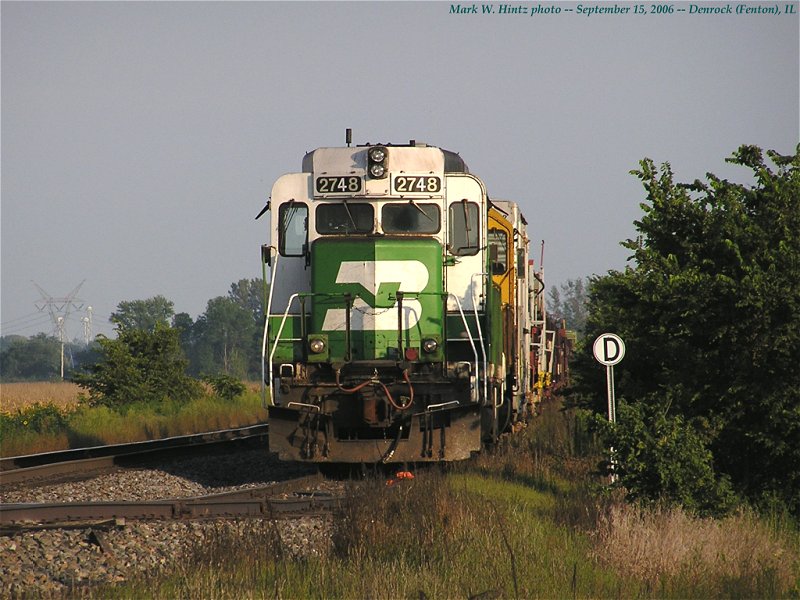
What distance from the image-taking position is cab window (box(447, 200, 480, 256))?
1312cm

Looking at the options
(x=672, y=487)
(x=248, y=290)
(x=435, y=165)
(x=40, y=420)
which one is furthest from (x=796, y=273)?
(x=248, y=290)

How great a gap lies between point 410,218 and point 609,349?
10.4 ft

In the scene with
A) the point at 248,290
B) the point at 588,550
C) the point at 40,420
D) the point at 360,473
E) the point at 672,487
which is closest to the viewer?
the point at 588,550

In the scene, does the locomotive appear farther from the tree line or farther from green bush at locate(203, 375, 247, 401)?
the tree line

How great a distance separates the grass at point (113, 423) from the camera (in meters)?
19.6

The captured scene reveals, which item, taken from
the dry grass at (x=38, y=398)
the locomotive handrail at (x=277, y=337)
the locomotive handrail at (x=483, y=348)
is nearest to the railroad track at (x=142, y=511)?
the locomotive handrail at (x=277, y=337)

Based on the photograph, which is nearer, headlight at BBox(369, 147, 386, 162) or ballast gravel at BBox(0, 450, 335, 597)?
ballast gravel at BBox(0, 450, 335, 597)

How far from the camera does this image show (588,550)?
8.27 meters

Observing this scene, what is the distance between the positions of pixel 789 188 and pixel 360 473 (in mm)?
6222

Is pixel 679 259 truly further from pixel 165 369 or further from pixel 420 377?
pixel 165 369

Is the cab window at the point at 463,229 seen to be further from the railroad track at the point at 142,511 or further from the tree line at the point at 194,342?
the tree line at the point at 194,342

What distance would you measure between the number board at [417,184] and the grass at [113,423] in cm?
922

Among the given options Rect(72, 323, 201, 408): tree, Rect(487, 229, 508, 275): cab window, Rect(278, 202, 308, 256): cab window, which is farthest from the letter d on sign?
Rect(72, 323, 201, 408): tree

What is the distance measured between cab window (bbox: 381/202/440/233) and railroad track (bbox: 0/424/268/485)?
5.21 metres
